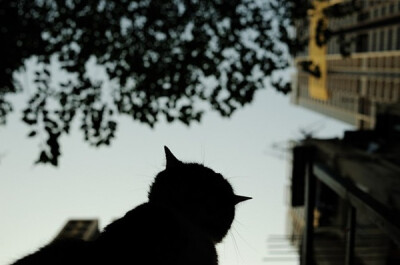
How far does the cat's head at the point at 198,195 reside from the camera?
3746mm

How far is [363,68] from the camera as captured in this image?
53188 mm

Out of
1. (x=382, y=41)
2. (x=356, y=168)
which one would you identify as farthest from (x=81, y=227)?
(x=356, y=168)

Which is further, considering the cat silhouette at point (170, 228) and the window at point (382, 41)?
the window at point (382, 41)

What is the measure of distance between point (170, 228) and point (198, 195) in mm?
792

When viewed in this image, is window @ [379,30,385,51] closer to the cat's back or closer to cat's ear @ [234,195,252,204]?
cat's ear @ [234,195,252,204]

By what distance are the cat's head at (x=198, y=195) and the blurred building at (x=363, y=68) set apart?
31029 mm

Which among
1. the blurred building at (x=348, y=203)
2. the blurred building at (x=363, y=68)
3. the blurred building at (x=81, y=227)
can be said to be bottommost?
the blurred building at (x=81, y=227)

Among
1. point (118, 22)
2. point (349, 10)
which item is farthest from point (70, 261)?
point (349, 10)

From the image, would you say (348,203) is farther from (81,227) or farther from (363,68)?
(81,227)

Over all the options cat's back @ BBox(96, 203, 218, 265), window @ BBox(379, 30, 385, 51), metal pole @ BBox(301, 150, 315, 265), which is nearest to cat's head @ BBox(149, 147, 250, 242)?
cat's back @ BBox(96, 203, 218, 265)

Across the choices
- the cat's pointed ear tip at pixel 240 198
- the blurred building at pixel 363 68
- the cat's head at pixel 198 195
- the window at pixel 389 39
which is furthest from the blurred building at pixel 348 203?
the window at pixel 389 39

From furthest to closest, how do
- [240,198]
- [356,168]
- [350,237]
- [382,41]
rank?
1. [382,41]
2. [356,168]
3. [350,237]
4. [240,198]

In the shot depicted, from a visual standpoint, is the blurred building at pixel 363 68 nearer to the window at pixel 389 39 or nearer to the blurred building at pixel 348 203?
the window at pixel 389 39

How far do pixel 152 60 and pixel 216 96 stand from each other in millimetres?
1930
